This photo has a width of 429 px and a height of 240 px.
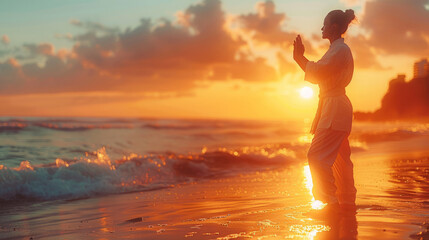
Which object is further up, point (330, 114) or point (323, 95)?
point (323, 95)

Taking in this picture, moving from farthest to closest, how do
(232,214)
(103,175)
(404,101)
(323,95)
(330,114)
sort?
(404,101), (103,175), (232,214), (323,95), (330,114)

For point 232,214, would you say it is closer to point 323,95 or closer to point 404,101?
point 323,95

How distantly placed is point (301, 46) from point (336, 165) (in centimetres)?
166

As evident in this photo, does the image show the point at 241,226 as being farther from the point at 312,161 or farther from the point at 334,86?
the point at 334,86

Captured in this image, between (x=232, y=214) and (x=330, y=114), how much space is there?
192 centimetres

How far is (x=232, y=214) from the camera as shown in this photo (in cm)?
682

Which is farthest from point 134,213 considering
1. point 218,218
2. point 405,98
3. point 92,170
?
point 405,98

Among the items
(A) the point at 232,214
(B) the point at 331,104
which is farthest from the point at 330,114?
(A) the point at 232,214

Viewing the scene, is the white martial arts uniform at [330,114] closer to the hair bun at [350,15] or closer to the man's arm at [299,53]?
the man's arm at [299,53]

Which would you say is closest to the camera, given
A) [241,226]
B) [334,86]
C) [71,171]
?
[241,226]

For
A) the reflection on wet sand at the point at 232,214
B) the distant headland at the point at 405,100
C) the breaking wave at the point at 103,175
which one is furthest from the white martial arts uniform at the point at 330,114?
the distant headland at the point at 405,100

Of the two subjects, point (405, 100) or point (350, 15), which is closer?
point (350, 15)

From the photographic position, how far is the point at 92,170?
12.8 metres

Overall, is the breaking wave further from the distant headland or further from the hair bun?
the distant headland
